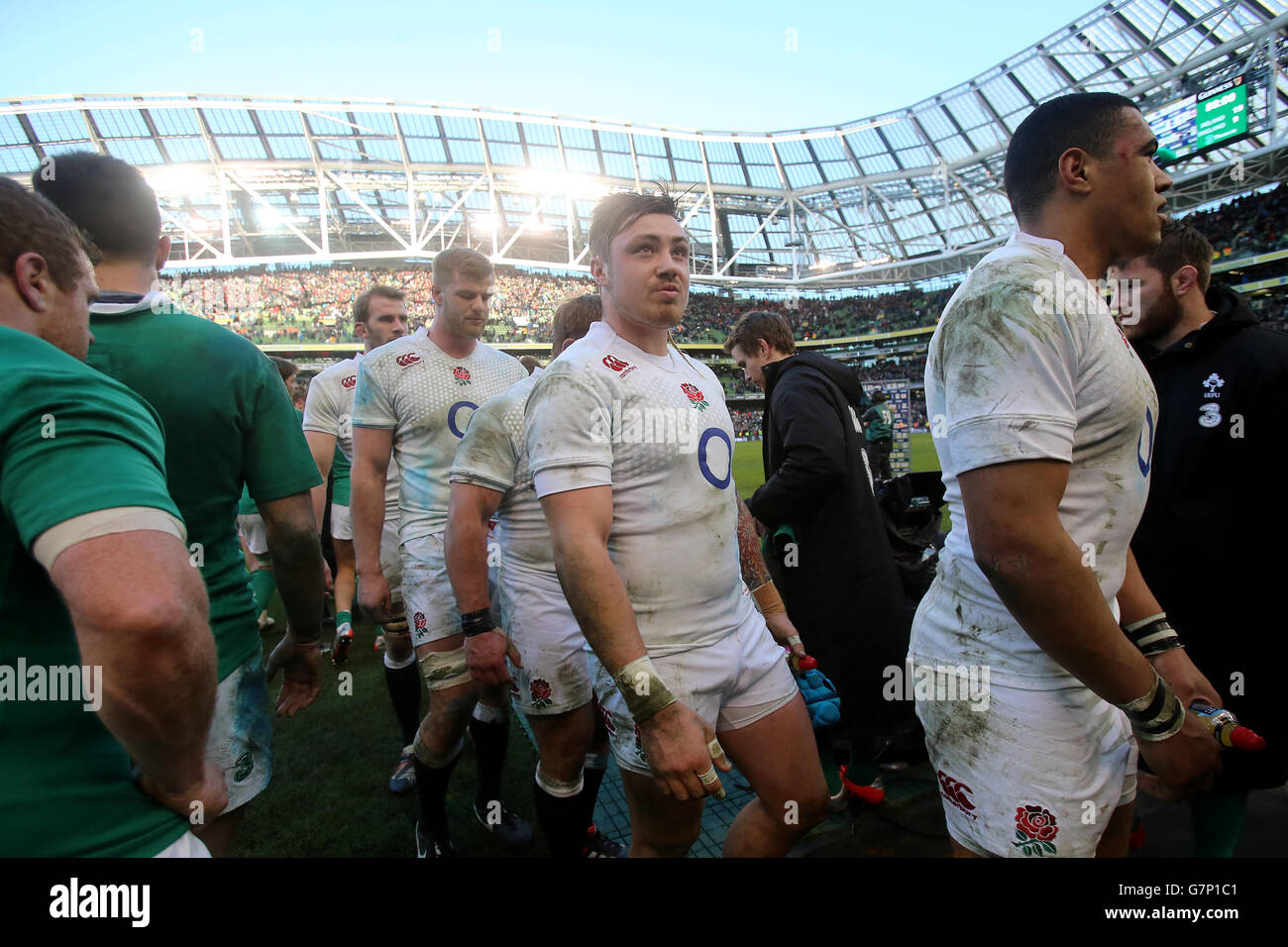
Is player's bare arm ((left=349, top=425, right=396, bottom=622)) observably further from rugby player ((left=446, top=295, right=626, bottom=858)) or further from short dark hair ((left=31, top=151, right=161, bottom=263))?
short dark hair ((left=31, top=151, right=161, bottom=263))

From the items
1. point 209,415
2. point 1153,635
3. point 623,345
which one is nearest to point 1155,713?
point 1153,635

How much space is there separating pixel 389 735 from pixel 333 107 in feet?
117

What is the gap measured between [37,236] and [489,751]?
115 inches

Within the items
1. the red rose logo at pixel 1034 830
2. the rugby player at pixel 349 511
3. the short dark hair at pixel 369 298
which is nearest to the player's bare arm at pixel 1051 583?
the red rose logo at pixel 1034 830

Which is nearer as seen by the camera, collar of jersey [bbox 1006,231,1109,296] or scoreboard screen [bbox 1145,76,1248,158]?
collar of jersey [bbox 1006,231,1109,296]

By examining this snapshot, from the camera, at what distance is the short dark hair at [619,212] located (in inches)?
87.5

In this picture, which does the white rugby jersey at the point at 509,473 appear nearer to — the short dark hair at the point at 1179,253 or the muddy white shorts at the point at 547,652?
the muddy white shorts at the point at 547,652

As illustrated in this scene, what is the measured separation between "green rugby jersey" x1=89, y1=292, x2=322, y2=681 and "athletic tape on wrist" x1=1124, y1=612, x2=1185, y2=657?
2.71 meters

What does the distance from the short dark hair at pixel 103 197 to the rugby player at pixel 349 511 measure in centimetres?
186

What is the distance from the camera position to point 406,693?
3961 millimetres

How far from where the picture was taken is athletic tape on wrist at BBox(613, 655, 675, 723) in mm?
1643

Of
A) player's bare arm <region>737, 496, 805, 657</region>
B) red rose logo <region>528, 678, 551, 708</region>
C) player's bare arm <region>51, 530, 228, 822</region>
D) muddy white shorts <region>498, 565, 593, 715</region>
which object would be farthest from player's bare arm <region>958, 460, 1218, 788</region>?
red rose logo <region>528, 678, 551, 708</region>

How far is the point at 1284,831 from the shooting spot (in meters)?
2.88
